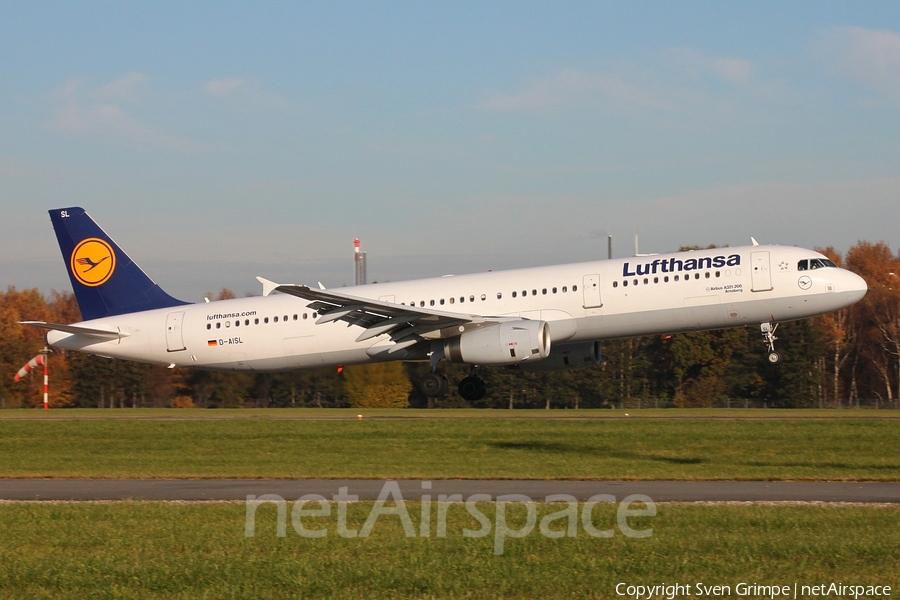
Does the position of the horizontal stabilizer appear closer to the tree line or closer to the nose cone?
the tree line

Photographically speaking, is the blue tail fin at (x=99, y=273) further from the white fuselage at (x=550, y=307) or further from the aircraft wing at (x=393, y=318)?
the aircraft wing at (x=393, y=318)

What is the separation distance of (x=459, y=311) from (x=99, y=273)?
13.8m

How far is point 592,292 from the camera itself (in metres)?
31.7

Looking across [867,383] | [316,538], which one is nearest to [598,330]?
[316,538]

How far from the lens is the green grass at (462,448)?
22172 mm

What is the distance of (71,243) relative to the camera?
127ft

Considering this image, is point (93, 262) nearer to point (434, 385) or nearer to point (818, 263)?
point (434, 385)

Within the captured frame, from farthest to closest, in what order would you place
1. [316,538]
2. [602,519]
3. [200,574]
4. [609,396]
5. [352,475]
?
[609,396] < [352,475] < [602,519] < [316,538] < [200,574]

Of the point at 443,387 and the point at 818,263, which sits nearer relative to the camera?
the point at 818,263

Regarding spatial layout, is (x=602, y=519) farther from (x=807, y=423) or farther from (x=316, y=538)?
(x=807, y=423)

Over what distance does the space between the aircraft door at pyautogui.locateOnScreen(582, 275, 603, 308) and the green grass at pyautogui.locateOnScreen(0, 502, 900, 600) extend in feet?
55.9

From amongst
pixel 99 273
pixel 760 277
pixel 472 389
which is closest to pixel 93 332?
pixel 99 273

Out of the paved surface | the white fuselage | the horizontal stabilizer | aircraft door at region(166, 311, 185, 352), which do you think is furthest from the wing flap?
the paved surface

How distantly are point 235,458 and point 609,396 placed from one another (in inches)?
1914
